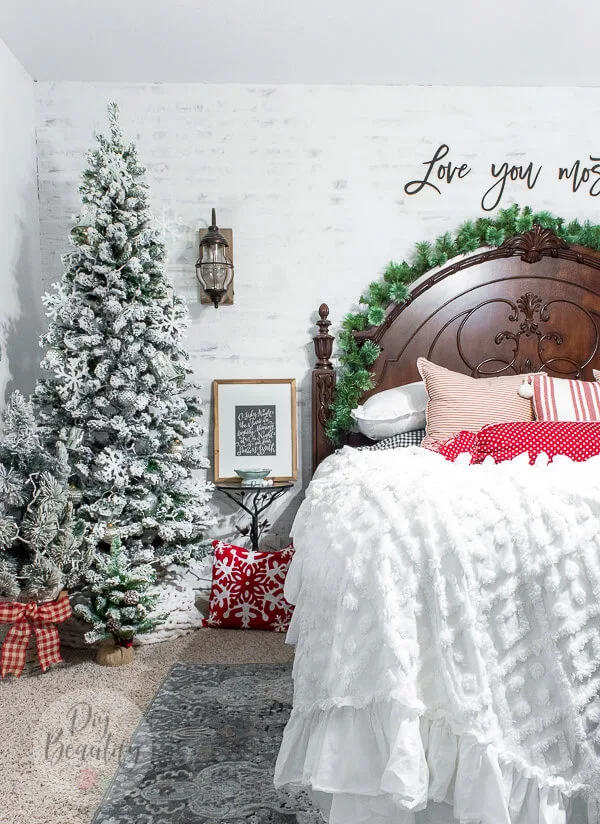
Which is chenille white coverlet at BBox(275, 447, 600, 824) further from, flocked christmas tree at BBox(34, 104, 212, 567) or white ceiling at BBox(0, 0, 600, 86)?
white ceiling at BBox(0, 0, 600, 86)

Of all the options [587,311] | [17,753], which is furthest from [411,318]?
[17,753]

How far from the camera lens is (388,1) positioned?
2689mm

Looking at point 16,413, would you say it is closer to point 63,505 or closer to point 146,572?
point 63,505

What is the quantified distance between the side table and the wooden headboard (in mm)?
284

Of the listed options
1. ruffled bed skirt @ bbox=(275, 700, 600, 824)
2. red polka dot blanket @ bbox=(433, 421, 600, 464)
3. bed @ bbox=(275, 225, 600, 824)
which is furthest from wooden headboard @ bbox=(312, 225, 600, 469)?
ruffled bed skirt @ bbox=(275, 700, 600, 824)

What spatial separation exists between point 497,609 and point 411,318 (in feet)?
7.24

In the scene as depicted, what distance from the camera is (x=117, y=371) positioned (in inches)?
104

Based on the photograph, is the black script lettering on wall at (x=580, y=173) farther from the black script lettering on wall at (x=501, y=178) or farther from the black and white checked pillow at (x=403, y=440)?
the black and white checked pillow at (x=403, y=440)

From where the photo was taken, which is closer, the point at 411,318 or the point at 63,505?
the point at 63,505

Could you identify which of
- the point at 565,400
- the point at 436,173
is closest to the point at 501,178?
the point at 436,173

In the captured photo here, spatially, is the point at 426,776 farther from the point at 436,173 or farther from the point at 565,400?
the point at 436,173

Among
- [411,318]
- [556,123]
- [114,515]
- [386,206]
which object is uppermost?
[556,123]

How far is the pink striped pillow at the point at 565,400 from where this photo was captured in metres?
2.78

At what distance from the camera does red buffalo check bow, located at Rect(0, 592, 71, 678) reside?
2.34m
